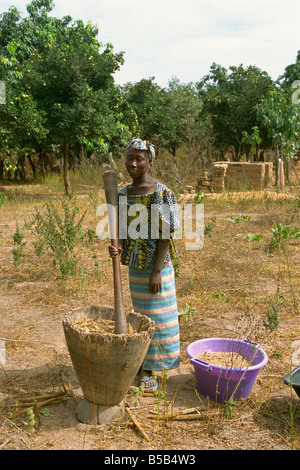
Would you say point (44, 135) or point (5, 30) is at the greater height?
point (5, 30)

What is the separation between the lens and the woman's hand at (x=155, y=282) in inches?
93.7

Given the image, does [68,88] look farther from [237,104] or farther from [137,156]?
[137,156]

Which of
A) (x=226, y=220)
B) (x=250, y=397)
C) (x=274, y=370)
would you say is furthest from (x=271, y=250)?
(x=250, y=397)

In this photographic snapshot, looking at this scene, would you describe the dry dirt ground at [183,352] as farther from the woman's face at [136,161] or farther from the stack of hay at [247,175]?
the stack of hay at [247,175]

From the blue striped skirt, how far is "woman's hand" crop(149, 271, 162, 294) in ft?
0.14

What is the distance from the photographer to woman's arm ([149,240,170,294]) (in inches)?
93.2

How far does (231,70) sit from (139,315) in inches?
655

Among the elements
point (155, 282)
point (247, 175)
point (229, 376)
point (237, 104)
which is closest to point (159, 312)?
point (155, 282)

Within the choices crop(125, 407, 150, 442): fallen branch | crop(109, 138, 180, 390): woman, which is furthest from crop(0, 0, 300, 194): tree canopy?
crop(125, 407, 150, 442): fallen branch

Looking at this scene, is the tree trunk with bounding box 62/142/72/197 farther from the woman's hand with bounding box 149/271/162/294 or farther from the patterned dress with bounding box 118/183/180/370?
the woman's hand with bounding box 149/271/162/294

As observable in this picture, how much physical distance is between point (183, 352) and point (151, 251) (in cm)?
89

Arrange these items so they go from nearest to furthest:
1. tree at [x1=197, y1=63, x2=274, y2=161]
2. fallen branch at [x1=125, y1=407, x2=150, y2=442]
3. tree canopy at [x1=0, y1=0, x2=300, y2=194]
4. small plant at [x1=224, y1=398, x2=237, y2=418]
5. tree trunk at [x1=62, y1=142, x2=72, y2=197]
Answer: fallen branch at [x1=125, y1=407, x2=150, y2=442] < small plant at [x1=224, y1=398, x2=237, y2=418] < tree canopy at [x1=0, y1=0, x2=300, y2=194] < tree trunk at [x1=62, y1=142, x2=72, y2=197] < tree at [x1=197, y1=63, x2=274, y2=161]

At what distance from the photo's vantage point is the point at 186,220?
267 inches
